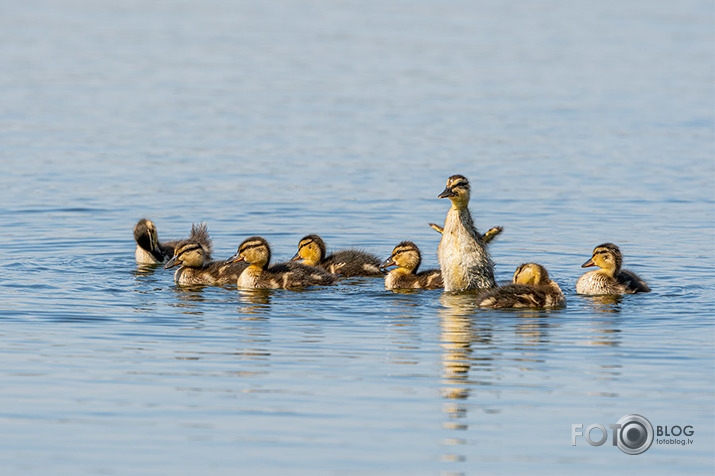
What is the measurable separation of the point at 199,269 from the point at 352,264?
165cm

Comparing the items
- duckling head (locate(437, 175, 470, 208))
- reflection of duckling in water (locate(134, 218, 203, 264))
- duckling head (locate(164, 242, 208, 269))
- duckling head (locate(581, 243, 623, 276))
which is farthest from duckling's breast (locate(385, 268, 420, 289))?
reflection of duckling in water (locate(134, 218, 203, 264))

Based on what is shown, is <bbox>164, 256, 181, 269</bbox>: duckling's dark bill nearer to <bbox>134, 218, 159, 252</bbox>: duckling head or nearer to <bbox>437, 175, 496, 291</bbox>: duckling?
<bbox>134, 218, 159, 252</bbox>: duckling head

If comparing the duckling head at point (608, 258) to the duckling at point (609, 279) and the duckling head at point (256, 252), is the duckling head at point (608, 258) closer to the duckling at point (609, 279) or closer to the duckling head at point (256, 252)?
the duckling at point (609, 279)

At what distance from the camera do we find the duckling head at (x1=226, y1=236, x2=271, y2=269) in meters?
12.8

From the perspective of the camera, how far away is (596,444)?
25.2 ft

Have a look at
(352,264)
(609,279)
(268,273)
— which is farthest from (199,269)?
(609,279)

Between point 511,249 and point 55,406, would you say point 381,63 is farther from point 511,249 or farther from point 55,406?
point 55,406

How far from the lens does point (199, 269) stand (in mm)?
13125

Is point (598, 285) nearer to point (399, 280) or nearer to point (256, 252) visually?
point (399, 280)

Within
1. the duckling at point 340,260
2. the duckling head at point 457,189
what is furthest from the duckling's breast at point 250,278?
the duckling head at point 457,189

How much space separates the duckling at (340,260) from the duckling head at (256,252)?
0.90 m

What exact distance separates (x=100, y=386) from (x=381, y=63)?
24.3 m

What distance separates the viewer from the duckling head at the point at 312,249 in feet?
44.7

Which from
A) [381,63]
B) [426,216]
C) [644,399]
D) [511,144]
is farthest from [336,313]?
[381,63]
